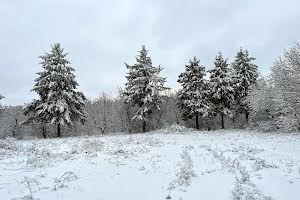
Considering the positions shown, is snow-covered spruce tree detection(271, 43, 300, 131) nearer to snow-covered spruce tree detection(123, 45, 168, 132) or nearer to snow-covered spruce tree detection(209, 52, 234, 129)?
snow-covered spruce tree detection(209, 52, 234, 129)

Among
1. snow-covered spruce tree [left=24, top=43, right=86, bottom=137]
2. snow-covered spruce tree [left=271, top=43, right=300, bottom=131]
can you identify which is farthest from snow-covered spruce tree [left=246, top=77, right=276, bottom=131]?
snow-covered spruce tree [left=24, top=43, right=86, bottom=137]

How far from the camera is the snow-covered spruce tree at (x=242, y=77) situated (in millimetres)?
51312

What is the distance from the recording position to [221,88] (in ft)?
159

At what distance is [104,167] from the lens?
40.7ft

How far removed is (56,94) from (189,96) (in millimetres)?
20097

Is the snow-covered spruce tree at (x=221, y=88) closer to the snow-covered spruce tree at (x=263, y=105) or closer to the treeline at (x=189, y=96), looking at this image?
the treeline at (x=189, y=96)

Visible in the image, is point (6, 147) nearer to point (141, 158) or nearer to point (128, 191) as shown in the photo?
point (141, 158)

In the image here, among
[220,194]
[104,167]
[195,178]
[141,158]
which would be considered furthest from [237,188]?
[141,158]

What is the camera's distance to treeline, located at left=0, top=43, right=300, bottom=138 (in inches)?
1416

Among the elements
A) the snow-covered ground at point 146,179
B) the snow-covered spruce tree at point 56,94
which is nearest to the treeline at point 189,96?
the snow-covered spruce tree at point 56,94

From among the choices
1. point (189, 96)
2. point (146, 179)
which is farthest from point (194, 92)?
point (146, 179)

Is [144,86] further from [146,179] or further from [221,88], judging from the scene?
[146,179]

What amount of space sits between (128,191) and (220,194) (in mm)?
2550

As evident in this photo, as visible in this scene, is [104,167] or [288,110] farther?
[288,110]
